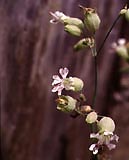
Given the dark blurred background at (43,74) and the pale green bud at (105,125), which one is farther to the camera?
the dark blurred background at (43,74)

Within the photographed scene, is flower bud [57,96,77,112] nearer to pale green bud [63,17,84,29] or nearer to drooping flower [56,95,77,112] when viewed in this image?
drooping flower [56,95,77,112]

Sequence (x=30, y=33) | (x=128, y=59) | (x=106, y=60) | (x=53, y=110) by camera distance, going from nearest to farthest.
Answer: (x=128, y=59) → (x=30, y=33) → (x=53, y=110) → (x=106, y=60)

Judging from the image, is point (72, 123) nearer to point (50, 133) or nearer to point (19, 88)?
point (50, 133)

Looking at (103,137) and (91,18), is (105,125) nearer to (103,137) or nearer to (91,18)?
(103,137)

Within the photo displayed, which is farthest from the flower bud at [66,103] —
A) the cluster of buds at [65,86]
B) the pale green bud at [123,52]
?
the pale green bud at [123,52]

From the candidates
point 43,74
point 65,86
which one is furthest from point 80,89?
point 43,74

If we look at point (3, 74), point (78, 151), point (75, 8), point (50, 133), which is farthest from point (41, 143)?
point (75, 8)

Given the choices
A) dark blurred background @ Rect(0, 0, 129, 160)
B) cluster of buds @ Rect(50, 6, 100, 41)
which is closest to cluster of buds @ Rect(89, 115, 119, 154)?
cluster of buds @ Rect(50, 6, 100, 41)

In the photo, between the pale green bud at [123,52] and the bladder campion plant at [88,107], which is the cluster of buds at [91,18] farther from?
the pale green bud at [123,52]
